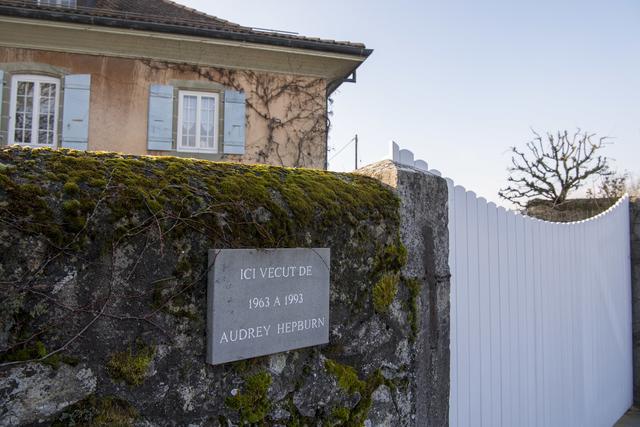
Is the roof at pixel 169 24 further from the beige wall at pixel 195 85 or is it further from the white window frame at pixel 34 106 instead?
the white window frame at pixel 34 106

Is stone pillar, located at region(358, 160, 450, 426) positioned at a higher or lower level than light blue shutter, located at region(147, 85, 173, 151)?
lower

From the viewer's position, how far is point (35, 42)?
7.80 meters

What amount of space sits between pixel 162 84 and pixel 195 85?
565 mm

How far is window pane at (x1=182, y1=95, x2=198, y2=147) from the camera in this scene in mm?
8516

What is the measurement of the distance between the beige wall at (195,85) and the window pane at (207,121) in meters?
0.30

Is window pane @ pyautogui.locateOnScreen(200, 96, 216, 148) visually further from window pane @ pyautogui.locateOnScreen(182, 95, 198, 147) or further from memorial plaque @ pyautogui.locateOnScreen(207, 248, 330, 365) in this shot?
memorial plaque @ pyautogui.locateOnScreen(207, 248, 330, 365)

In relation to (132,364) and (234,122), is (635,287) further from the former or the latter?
(132,364)

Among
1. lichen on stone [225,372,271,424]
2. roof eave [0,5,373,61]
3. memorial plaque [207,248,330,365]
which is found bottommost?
lichen on stone [225,372,271,424]

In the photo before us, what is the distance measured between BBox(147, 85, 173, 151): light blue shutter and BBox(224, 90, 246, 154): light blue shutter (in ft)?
3.15

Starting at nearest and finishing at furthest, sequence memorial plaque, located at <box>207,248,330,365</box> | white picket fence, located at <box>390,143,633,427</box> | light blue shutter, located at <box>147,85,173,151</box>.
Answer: memorial plaque, located at <box>207,248,330,365</box> → white picket fence, located at <box>390,143,633,427</box> → light blue shutter, located at <box>147,85,173,151</box>

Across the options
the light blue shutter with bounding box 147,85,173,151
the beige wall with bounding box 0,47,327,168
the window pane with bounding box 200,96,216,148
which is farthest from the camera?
the window pane with bounding box 200,96,216,148

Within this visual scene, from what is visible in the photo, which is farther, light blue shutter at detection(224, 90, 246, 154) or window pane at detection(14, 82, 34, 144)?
light blue shutter at detection(224, 90, 246, 154)

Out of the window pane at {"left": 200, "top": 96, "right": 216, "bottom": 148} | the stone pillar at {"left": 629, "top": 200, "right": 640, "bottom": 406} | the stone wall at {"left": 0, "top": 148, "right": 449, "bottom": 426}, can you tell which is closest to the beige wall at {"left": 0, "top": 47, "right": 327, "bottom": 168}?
the window pane at {"left": 200, "top": 96, "right": 216, "bottom": 148}

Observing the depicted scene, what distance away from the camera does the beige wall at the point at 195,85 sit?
8016 millimetres
